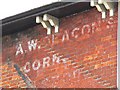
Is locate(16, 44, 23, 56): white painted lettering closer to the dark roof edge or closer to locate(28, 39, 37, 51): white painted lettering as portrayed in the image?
locate(28, 39, 37, 51): white painted lettering

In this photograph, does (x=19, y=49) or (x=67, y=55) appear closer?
(x=67, y=55)

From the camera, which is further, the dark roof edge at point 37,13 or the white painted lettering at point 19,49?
the white painted lettering at point 19,49

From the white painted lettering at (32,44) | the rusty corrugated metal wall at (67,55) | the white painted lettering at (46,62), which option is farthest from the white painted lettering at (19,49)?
the white painted lettering at (46,62)

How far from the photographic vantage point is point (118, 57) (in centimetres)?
1438

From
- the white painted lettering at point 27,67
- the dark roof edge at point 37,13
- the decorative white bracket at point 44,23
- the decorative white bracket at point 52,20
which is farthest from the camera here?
the white painted lettering at point 27,67

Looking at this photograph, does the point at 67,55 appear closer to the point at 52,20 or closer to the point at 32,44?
the point at 52,20

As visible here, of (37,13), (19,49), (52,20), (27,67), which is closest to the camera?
(37,13)

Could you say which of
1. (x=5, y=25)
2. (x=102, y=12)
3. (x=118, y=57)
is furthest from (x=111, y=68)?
(x=5, y=25)

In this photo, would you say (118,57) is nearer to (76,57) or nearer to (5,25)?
(76,57)

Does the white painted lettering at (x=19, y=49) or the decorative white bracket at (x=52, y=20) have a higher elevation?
the decorative white bracket at (x=52, y=20)

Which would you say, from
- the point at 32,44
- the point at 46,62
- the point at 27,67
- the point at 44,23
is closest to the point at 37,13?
the point at 44,23

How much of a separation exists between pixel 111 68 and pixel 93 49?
0.67 meters

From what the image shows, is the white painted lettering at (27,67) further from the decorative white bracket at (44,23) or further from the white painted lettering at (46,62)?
the decorative white bracket at (44,23)

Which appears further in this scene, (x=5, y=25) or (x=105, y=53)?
(x=5, y=25)
